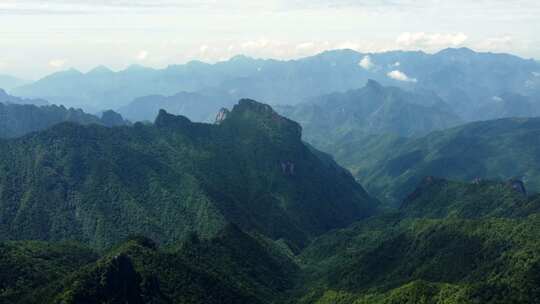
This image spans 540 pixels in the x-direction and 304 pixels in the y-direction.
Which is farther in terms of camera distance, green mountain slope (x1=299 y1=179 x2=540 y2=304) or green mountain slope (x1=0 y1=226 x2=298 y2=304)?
green mountain slope (x1=299 y1=179 x2=540 y2=304)

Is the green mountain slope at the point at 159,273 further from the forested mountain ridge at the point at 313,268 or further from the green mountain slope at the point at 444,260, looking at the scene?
the green mountain slope at the point at 444,260

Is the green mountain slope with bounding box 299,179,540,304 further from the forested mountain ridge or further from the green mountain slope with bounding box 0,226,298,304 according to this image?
the green mountain slope with bounding box 0,226,298,304

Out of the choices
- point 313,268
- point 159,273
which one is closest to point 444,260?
point 313,268

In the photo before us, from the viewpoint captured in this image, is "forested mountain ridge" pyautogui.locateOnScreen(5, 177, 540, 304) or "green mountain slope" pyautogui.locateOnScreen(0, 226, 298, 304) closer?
"green mountain slope" pyautogui.locateOnScreen(0, 226, 298, 304)

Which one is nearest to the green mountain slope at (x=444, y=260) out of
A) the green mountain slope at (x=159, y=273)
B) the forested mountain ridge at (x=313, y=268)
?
the forested mountain ridge at (x=313, y=268)

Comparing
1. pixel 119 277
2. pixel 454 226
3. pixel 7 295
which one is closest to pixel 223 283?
pixel 119 277

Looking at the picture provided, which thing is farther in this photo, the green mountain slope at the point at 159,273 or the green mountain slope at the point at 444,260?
the green mountain slope at the point at 444,260

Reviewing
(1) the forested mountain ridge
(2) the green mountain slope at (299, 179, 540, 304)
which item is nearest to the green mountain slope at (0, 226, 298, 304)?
(1) the forested mountain ridge

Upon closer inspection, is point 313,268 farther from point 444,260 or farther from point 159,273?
point 159,273

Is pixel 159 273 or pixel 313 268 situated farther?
pixel 313 268

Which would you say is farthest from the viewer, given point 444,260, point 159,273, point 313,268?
point 313,268

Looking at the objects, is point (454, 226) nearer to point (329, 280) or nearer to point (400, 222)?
point (329, 280)
